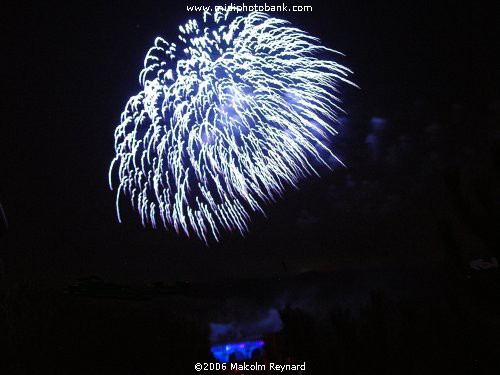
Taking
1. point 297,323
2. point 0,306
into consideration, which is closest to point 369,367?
point 297,323

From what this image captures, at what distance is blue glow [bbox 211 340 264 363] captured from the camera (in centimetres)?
3423

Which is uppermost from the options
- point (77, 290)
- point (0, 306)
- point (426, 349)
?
point (77, 290)

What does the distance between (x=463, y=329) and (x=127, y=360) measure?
1757 centimetres

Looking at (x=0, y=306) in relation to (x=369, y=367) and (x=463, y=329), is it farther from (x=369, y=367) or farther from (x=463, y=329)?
(x=463, y=329)

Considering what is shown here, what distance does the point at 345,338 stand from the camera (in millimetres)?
14469

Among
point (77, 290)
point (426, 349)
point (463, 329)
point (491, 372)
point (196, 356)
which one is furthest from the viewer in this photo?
point (196, 356)

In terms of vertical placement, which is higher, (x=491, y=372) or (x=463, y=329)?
(x=463, y=329)

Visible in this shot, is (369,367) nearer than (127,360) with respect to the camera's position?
Yes

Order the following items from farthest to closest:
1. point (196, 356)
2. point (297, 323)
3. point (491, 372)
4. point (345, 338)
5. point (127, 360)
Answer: point (196, 356)
point (127, 360)
point (297, 323)
point (345, 338)
point (491, 372)

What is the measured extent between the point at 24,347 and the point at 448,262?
15.8 m

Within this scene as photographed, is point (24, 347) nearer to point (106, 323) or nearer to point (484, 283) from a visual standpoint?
point (106, 323)

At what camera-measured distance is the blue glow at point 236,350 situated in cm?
3423

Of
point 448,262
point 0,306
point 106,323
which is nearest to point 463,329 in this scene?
point 448,262

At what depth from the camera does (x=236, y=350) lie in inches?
1383
